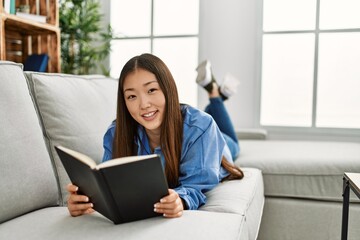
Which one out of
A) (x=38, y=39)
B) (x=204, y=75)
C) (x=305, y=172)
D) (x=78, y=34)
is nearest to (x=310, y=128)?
(x=204, y=75)

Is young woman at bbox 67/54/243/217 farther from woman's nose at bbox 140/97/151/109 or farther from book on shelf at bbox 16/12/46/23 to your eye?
book on shelf at bbox 16/12/46/23

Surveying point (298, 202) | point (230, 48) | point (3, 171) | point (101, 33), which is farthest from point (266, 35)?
point (3, 171)

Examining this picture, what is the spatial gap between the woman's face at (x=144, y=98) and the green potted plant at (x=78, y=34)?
1938mm

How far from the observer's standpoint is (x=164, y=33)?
129 inches

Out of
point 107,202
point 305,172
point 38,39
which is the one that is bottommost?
point 305,172

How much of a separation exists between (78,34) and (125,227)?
2.35 meters

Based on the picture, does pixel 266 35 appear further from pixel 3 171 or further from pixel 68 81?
pixel 3 171

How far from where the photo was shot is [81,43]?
2998mm

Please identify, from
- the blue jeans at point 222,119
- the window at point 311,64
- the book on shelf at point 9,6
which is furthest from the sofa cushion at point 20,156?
the window at point 311,64

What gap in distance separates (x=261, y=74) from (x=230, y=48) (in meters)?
0.33

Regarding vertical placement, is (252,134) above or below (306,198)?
above

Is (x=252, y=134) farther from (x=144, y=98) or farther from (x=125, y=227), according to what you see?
(x=125, y=227)

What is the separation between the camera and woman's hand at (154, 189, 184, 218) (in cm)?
92

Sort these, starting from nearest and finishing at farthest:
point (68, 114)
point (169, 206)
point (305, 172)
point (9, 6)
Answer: point (169, 206) < point (68, 114) < point (305, 172) < point (9, 6)
